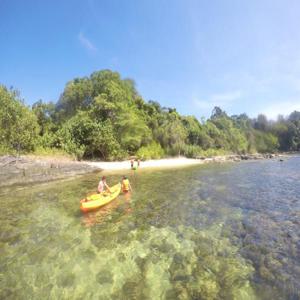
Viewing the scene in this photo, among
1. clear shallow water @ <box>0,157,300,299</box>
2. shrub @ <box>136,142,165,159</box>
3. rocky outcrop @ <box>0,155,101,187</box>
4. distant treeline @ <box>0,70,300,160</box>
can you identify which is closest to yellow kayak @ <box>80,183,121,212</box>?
clear shallow water @ <box>0,157,300,299</box>

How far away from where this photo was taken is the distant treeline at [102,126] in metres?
29.3

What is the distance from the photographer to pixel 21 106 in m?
29.6

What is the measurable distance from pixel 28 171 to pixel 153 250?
19.5 m

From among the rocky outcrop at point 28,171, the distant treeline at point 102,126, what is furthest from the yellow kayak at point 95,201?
the distant treeline at point 102,126

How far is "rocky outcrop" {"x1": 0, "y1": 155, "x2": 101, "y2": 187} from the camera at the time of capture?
74.1ft

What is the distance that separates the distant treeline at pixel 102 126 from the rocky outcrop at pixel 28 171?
4348mm

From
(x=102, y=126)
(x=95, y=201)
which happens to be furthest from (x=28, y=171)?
(x=102, y=126)

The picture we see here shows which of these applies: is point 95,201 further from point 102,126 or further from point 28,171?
point 102,126

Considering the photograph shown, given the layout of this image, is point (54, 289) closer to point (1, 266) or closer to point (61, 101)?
point (1, 266)

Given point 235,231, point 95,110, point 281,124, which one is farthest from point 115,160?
point 281,124

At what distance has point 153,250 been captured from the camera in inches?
336

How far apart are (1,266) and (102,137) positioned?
1316 inches

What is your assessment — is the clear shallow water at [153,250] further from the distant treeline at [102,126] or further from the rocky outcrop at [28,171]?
the distant treeline at [102,126]

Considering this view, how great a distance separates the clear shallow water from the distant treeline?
17232mm
